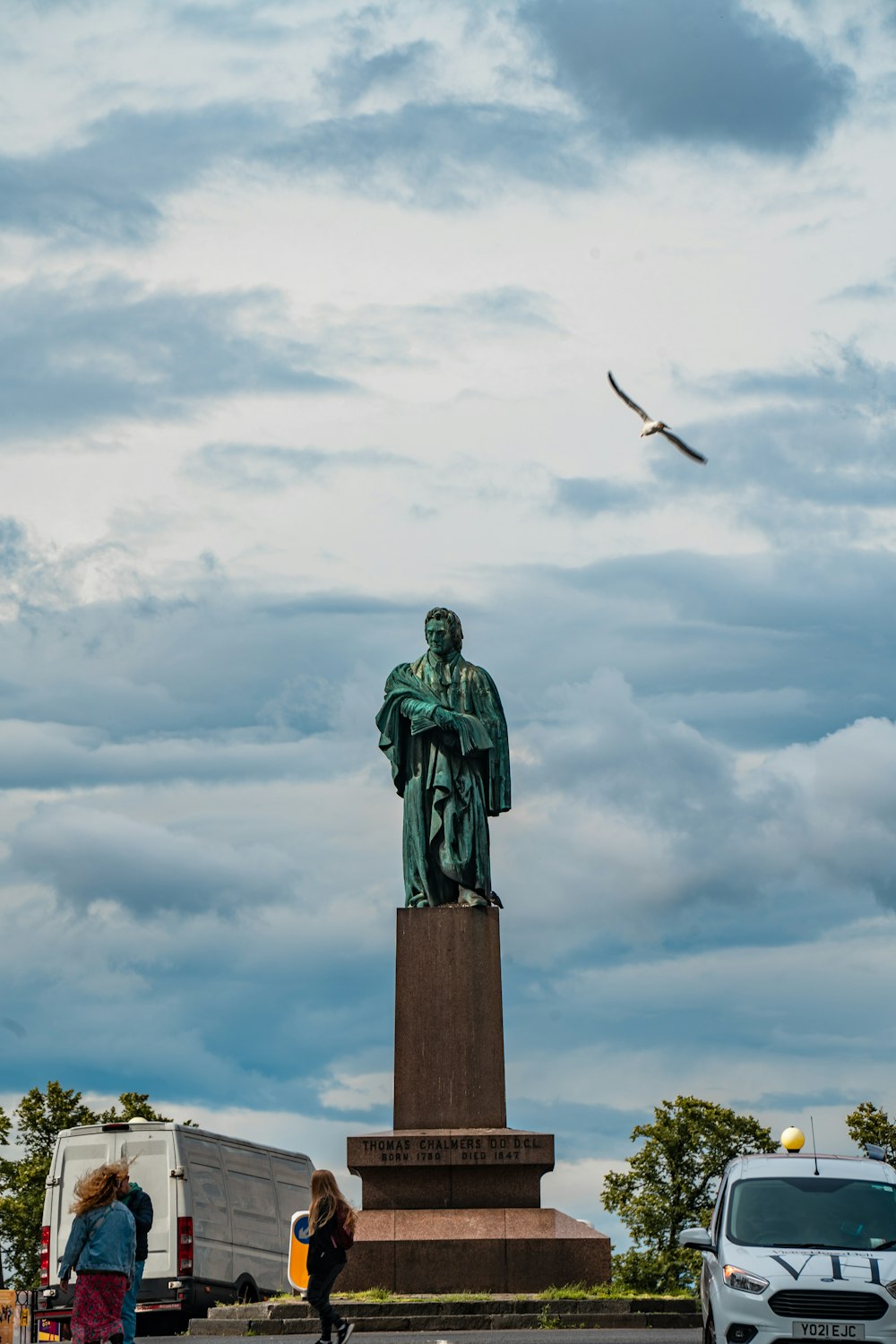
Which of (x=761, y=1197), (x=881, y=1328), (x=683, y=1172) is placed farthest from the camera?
(x=683, y=1172)

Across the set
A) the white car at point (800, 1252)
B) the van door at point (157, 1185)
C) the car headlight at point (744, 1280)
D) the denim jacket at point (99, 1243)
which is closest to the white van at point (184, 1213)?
the van door at point (157, 1185)

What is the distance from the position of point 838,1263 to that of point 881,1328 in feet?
1.81

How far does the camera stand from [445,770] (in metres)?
25.0

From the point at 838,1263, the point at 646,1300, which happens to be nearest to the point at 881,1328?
Result: the point at 838,1263

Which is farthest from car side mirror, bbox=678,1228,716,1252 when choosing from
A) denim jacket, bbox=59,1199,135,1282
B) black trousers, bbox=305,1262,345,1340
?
denim jacket, bbox=59,1199,135,1282

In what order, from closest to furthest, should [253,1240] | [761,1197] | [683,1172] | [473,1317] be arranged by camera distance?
[761,1197], [473,1317], [253,1240], [683,1172]

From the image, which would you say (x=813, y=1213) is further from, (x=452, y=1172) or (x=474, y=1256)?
(x=452, y=1172)

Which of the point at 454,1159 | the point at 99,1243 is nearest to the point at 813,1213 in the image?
the point at 99,1243

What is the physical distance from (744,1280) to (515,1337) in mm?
4217

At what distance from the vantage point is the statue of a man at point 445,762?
24594 millimetres

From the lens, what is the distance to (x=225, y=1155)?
27.4 meters

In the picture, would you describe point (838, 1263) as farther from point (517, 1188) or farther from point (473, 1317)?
point (517, 1188)

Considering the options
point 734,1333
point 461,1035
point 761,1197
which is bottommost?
point 734,1333

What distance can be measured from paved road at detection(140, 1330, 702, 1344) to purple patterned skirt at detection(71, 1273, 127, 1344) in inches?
157
